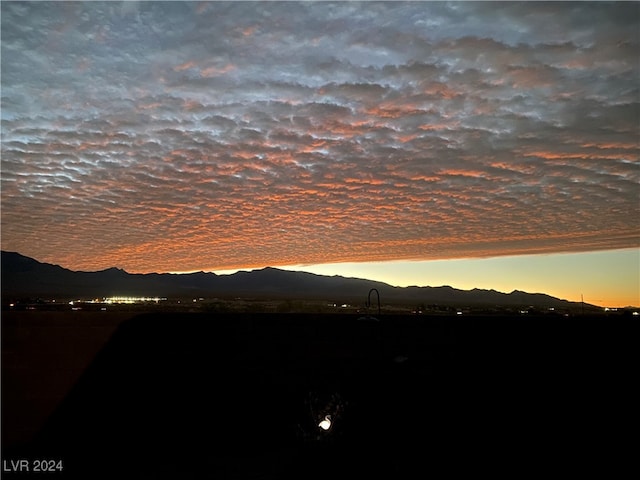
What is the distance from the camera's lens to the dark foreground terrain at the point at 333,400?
935cm

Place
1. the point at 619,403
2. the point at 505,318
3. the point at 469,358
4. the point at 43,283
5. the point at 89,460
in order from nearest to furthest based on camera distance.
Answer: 1. the point at 89,460
2. the point at 619,403
3. the point at 469,358
4. the point at 505,318
5. the point at 43,283

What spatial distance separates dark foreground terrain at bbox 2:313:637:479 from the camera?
9352 mm

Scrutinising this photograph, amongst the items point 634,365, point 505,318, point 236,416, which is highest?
point 505,318

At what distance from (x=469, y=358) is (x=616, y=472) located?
10.5 feet

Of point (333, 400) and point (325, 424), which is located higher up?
point (333, 400)

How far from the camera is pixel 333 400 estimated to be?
1020cm

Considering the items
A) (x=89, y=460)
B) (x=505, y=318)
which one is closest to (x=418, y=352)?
(x=505, y=318)

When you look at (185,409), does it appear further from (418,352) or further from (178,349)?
(418,352)

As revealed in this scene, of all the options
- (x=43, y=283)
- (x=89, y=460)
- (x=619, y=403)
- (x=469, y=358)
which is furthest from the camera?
(x=43, y=283)

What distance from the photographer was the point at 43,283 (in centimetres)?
15475

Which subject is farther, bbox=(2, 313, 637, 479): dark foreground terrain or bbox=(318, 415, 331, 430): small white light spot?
bbox=(318, 415, 331, 430): small white light spot

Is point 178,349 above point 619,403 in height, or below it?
above

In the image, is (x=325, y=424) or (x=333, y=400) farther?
(x=333, y=400)

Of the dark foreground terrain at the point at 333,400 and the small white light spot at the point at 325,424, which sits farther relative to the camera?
the small white light spot at the point at 325,424
